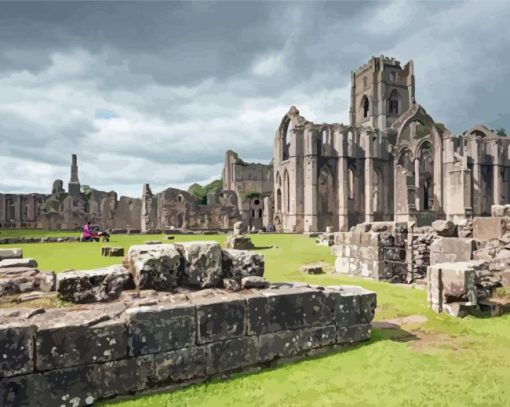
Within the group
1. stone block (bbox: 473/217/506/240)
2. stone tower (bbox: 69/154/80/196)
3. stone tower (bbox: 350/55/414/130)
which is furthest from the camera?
stone tower (bbox: 350/55/414/130)

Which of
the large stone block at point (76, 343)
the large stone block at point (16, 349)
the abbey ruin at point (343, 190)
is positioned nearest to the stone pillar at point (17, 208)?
the abbey ruin at point (343, 190)

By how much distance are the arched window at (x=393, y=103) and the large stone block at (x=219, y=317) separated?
69.3 metres

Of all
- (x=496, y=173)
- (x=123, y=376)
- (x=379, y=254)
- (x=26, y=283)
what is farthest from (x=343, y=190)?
(x=123, y=376)

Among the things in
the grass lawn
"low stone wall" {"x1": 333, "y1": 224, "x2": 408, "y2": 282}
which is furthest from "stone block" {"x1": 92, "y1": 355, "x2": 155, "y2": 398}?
"low stone wall" {"x1": 333, "y1": 224, "x2": 408, "y2": 282}

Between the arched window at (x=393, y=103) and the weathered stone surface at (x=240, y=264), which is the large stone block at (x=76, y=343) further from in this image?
the arched window at (x=393, y=103)

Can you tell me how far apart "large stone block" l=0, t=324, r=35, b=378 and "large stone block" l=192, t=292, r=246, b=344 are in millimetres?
1560

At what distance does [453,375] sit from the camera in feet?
13.7

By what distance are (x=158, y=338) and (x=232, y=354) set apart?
34.2 inches

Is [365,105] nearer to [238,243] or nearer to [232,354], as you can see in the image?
[238,243]

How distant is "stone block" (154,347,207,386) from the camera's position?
3928 millimetres

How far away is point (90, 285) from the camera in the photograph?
14.5 feet

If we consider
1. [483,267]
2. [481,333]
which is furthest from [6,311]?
[483,267]

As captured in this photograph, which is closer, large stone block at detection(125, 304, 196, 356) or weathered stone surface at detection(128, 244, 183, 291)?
large stone block at detection(125, 304, 196, 356)

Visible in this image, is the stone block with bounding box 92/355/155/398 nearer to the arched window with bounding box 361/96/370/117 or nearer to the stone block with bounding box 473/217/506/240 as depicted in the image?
the stone block with bounding box 473/217/506/240
